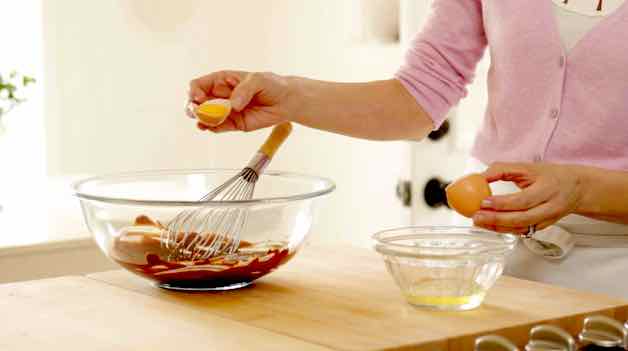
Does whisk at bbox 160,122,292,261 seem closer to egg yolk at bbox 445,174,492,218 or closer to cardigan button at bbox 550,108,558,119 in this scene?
egg yolk at bbox 445,174,492,218

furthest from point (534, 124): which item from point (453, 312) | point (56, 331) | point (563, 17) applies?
point (56, 331)

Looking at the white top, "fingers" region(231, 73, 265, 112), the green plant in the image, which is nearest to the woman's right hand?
"fingers" region(231, 73, 265, 112)

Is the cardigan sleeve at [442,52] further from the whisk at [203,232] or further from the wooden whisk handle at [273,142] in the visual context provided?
the whisk at [203,232]

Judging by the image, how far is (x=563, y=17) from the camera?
1.52m

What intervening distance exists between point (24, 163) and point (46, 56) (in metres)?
0.32

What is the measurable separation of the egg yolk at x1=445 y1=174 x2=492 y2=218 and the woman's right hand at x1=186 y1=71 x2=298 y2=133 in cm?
35

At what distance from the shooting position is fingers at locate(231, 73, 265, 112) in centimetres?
145

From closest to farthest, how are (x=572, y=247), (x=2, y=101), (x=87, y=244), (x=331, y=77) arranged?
(x=572, y=247)
(x=87, y=244)
(x=2, y=101)
(x=331, y=77)

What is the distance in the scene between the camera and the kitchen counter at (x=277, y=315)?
1.08 m

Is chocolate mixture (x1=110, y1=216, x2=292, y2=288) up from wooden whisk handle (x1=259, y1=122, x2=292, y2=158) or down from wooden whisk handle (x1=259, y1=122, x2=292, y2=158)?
down

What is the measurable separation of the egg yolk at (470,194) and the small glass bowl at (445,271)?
0.07 meters

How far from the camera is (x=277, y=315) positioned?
118cm

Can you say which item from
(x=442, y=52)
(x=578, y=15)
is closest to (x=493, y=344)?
(x=578, y=15)

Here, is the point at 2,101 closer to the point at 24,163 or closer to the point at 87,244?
the point at 24,163
